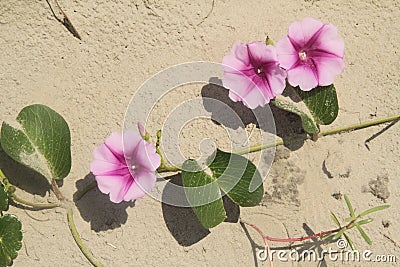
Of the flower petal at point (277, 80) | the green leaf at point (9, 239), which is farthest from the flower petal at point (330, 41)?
the green leaf at point (9, 239)

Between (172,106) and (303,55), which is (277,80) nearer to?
(303,55)

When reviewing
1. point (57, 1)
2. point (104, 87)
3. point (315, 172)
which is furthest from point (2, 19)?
point (315, 172)

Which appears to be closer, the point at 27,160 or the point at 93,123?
the point at 27,160

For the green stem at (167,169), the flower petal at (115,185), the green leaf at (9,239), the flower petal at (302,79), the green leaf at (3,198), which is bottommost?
the green leaf at (9,239)

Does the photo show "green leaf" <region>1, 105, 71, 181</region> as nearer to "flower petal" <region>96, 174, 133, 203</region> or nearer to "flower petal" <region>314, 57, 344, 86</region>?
"flower petal" <region>96, 174, 133, 203</region>

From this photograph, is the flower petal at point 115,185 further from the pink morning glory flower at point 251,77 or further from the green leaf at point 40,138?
the pink morning glory flower at point 251,77

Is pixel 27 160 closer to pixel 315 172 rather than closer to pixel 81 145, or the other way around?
pixel 81 145
